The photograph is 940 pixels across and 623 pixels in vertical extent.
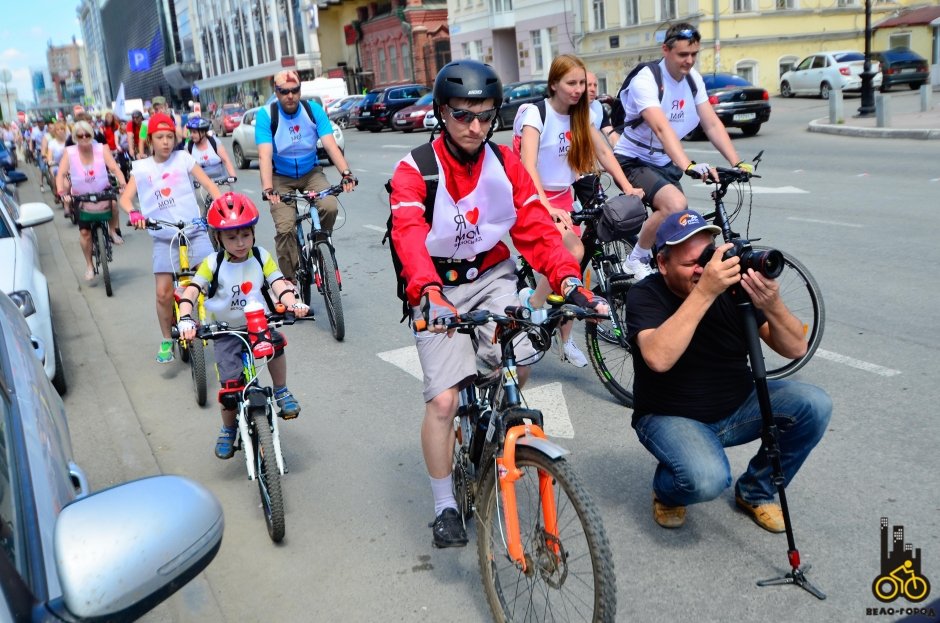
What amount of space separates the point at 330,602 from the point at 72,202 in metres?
8.21

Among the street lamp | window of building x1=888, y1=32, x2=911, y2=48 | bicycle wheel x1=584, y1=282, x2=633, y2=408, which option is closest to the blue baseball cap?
bicycle wheel x1=584, y1=282, x2=633, y2=408

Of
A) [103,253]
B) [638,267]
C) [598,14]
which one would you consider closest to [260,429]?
[638,267]

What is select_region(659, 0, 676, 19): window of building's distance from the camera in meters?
38.4

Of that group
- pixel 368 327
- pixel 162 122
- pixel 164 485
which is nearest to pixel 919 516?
pixel 164 485

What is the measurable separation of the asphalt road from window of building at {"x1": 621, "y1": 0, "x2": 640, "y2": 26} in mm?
32523

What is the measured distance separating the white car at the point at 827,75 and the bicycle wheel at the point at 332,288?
27.8m

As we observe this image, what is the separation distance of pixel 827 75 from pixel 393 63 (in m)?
37.2

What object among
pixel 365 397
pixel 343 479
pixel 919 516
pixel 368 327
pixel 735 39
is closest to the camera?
pixel 919 516

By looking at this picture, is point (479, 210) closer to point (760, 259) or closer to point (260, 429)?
point (760, 259)

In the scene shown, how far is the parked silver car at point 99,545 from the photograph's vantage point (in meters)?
1.74

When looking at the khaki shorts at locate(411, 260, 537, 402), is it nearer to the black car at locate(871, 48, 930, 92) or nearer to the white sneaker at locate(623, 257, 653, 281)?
the white sneaker at locate(623, 257, 653, 281)

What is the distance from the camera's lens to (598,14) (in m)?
43.2

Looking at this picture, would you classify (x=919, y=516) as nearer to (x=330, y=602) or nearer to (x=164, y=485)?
(x=330, y=602)

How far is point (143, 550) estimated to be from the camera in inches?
70.9
